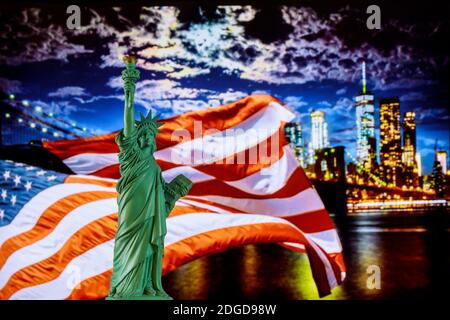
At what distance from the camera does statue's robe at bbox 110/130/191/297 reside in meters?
3.00

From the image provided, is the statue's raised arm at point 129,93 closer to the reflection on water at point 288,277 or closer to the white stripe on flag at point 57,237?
the white stripe on flag at point 57,237

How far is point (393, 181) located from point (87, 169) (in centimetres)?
2568

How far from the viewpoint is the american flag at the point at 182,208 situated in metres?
3.84

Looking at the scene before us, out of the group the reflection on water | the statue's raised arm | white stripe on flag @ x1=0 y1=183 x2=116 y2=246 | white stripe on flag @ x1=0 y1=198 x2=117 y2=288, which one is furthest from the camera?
the reflection on water

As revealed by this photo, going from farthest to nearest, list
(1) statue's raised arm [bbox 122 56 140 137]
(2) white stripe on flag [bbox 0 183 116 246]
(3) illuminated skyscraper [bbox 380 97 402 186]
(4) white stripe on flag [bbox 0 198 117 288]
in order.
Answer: (3) illuminated skyscraper [bbox 380 97 402 186]
(2) white stripe on flag [bbox 0 183 116 246]
(4) white stripe on flag [bbox 0 198 117 288]
(1) statue's raised arm [bbox 122 56 140 137]

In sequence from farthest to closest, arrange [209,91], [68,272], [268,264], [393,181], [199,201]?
[393,181] → [268,264] → [209,91] → [199,201] → [68,272]

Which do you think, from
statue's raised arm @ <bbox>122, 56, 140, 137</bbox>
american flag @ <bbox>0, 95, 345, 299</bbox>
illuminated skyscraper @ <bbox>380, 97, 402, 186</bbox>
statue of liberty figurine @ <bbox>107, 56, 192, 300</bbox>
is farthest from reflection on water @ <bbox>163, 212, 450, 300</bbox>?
illuminated skyscraper @ <bbox>380, 97, 402, 186</bbox>

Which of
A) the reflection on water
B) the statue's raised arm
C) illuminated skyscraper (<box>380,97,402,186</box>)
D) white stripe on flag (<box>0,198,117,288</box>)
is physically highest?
illuminated skyscraper (<box>380,97,402,186</box>)

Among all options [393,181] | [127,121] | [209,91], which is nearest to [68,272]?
[127,121]

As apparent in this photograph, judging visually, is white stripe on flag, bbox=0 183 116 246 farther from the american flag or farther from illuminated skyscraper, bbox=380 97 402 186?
illuminated skyscraper, bbox=380 97 402 186

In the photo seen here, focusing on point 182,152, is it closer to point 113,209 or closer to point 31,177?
point 113,209

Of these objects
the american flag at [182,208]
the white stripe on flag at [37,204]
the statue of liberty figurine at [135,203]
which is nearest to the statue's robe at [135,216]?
the statue of liberty figurine at [135,203]

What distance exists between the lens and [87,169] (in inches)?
175

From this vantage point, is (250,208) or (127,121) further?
(250,208)
